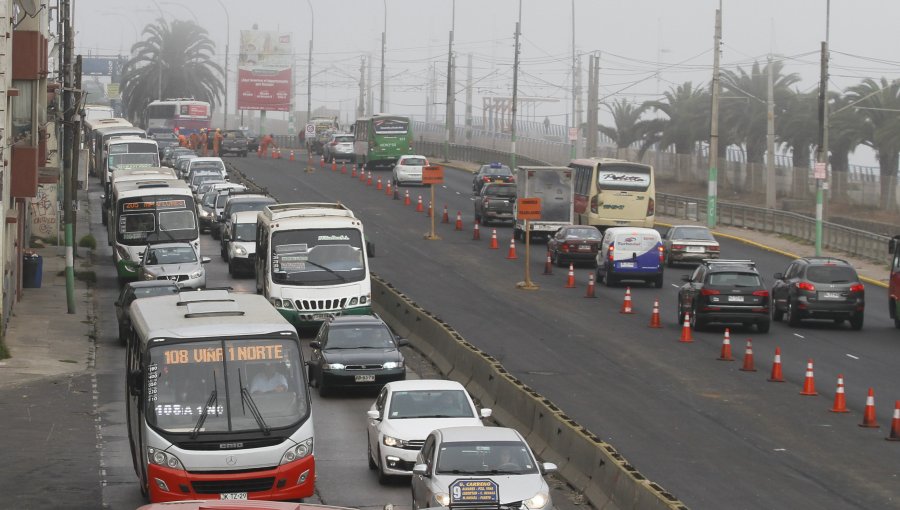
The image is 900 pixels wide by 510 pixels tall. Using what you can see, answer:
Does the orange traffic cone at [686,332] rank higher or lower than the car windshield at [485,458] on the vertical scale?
lower

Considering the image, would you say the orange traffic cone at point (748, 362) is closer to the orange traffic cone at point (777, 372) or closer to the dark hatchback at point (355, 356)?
the orange traffic cone at point (777, 372)

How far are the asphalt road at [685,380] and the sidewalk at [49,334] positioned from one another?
29.9ft

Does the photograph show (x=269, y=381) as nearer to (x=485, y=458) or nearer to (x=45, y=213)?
(x=485, y=458)

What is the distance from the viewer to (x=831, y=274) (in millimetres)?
36344

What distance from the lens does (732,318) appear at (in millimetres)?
35062

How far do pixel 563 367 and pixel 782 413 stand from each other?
5983 millimetres

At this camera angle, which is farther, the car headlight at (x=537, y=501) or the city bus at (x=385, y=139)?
the city bus at (x=385, y=139)

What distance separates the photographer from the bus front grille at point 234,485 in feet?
52.6

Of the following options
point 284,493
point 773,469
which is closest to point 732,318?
point 773,469

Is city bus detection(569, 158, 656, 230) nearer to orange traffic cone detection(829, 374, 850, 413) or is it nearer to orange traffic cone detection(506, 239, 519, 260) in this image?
orange traffic cone detection(506, 239, 519, 260)

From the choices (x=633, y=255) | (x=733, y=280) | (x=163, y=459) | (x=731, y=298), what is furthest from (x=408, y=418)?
(x=633, y=255)

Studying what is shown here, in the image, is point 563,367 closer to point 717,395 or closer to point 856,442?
point 717,395

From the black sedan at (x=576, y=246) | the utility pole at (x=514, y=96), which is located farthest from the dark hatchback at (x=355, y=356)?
the utility pole at (x=514, y=96)

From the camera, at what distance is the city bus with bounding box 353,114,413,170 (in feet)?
289
